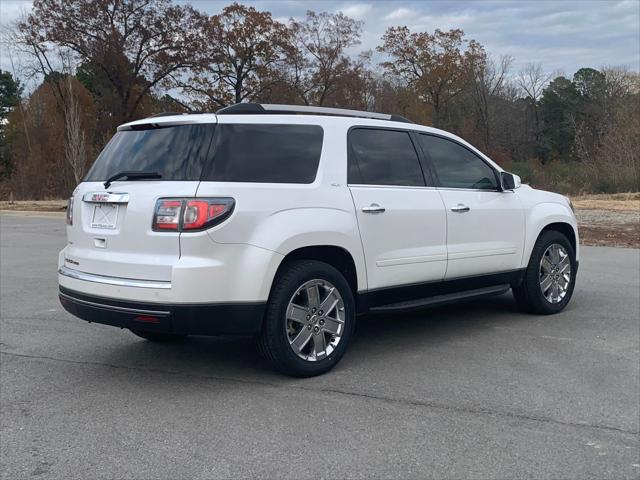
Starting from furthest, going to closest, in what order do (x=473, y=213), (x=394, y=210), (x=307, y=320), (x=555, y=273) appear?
(x=555, y=273), (x=473, y=213), (x=394, y=210), (x=307, y=320)

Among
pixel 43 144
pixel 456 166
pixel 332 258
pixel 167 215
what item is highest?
pixel 43 144

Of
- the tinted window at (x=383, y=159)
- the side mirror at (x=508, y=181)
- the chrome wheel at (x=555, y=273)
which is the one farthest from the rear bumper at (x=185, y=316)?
the chrome wheel at (x=555, y=273)

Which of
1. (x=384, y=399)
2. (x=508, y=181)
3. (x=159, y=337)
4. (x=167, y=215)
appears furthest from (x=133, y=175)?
(x=508, y=181)

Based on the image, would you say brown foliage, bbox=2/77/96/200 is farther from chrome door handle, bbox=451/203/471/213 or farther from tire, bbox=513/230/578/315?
chrome door handle, bbox=451/203/471/213

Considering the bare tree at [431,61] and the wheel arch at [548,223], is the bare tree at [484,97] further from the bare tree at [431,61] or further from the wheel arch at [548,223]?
the wheel arch at [548,223]

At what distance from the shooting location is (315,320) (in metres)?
4.79

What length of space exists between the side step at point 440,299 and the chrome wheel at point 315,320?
45 cm

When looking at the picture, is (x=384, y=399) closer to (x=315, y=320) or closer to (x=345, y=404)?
(x=345, y=404)

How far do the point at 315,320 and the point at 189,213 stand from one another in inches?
48.3

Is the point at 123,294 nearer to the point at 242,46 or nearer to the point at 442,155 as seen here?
the point at 442,155

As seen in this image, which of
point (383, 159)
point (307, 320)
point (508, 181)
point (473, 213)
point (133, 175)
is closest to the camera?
point (133, 175)

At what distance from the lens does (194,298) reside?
13.9 feet

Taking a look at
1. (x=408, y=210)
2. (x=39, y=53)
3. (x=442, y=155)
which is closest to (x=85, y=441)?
(x=408, y=210)

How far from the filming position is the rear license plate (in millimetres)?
4590
